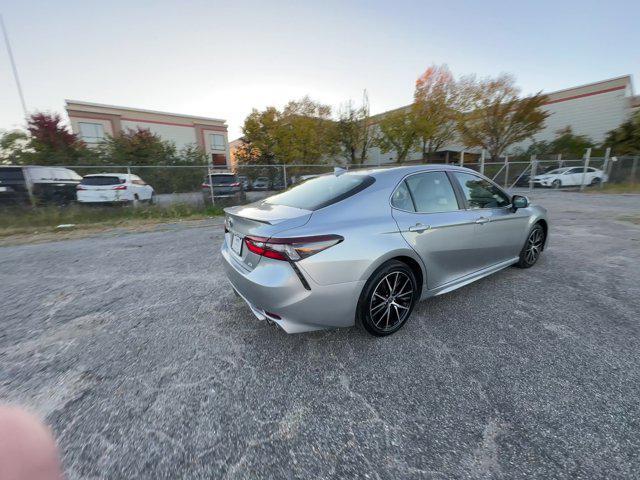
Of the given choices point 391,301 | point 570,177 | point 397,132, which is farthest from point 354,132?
point 391,301

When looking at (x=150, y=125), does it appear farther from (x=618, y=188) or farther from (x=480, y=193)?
(x=618, y=188)

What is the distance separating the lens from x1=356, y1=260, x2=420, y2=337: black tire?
Answer: 2.46m

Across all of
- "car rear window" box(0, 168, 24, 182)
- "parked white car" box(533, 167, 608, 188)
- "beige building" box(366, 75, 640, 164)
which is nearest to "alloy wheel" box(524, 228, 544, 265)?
"car rear window" box(0, 168, 24, 182)

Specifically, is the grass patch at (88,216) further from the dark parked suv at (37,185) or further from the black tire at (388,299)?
the black tire at (388,299)

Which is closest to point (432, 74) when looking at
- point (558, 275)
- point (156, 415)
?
point (558, 275)

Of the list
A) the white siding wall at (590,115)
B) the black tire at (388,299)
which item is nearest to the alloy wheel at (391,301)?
the black tire at (388,299)

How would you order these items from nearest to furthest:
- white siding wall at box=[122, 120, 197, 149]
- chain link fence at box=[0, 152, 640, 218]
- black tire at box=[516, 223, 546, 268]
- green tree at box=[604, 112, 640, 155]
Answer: black tire at box=[516, 223, 546, 268] < chain link fence at box=[0, 152, 640, 218] < green tree at box=[604, 112, 640, 155] < white siding wall at box=[122, 120, 197, 149]

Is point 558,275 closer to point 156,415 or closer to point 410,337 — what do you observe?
point 410,337

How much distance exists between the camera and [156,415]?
1.86 metres

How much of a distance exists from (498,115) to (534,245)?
25244mm

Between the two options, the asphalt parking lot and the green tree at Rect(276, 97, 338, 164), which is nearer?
the asphalt parking lot

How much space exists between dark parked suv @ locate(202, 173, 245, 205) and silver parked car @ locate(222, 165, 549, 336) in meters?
8.21

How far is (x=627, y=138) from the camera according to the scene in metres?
19.6

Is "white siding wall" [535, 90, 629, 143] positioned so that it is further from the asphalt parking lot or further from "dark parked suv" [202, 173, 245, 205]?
"dark parked suv" [202, 173, 245, 205]
